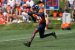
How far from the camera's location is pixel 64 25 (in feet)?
75.1

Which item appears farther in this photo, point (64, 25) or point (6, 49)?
point (64, 25)

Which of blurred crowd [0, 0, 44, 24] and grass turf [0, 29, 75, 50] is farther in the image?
blurred crowd [0, 0, 44, 24]

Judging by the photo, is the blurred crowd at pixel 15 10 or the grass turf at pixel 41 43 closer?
the grass turf at pixel 41 43

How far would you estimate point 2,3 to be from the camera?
26688mm

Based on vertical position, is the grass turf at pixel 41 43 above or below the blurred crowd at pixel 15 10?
above

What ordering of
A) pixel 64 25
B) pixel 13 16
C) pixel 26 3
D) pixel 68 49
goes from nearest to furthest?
pixel 68 49
pixel 64 25
pixel 13 16
pixel 26 3

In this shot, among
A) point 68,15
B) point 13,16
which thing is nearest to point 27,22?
point 13,16

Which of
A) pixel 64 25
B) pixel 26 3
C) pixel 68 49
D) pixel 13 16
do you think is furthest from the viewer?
pixel 26 3

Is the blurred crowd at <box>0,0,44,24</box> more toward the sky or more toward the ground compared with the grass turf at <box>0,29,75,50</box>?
more toward the ground

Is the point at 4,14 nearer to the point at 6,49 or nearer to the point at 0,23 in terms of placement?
the point at 0,23

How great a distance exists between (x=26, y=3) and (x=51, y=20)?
92.9 inches

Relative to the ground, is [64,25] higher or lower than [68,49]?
lower

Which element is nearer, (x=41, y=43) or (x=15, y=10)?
(x=41, y=43)

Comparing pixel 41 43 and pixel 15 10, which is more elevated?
pixel 41 43
